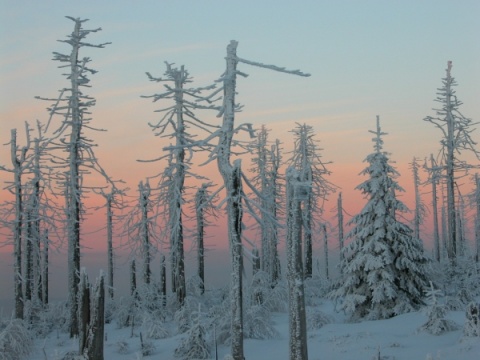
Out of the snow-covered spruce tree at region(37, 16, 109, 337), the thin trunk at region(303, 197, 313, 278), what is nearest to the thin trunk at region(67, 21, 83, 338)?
the snow-covered spruce tree at region(37, 16, 109, 337)

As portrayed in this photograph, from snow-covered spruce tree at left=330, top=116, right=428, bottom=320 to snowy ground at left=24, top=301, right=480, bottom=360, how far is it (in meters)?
1.26

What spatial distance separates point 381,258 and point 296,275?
985cm

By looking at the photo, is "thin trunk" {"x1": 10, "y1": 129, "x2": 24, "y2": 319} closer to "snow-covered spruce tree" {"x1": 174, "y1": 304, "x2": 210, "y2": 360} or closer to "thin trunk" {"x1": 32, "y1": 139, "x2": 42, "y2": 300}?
"thin trunk" {"x1": 32, "y1": 139, "x2": 42, "y2": 300}

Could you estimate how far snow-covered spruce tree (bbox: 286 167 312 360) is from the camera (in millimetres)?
13836

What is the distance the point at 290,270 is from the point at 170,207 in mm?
10557

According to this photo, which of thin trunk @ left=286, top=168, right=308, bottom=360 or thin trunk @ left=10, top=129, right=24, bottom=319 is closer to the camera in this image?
thin trunk @ left=286, top=168, right=308, bottom=360

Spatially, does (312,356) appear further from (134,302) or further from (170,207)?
(134,302)

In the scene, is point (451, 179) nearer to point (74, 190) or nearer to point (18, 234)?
point (74, 190)

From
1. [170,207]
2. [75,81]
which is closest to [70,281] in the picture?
[170,207]

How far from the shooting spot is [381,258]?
22.6m

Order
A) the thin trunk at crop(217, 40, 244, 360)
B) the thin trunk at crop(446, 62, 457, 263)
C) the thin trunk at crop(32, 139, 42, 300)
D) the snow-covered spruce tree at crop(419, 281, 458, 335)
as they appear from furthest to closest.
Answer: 1. the thin trunk at crop(446, 62, 457, 263)
2. the thin trunk at crop(32, 139, 42, 300)
3. the snow-covered spruce tree at crop(419, 281, 458, 335)
4. the thin trunk at crop(217, 40, 244, 360)

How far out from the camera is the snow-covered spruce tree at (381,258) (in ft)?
73.9

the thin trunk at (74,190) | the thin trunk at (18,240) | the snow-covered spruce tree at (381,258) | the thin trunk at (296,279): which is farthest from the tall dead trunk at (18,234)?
the thin trunk at (296,279)

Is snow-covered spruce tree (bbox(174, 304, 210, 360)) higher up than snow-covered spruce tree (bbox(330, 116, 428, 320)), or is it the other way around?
snow-covered spruce tree (bbox(330, 116, 428, 320))
